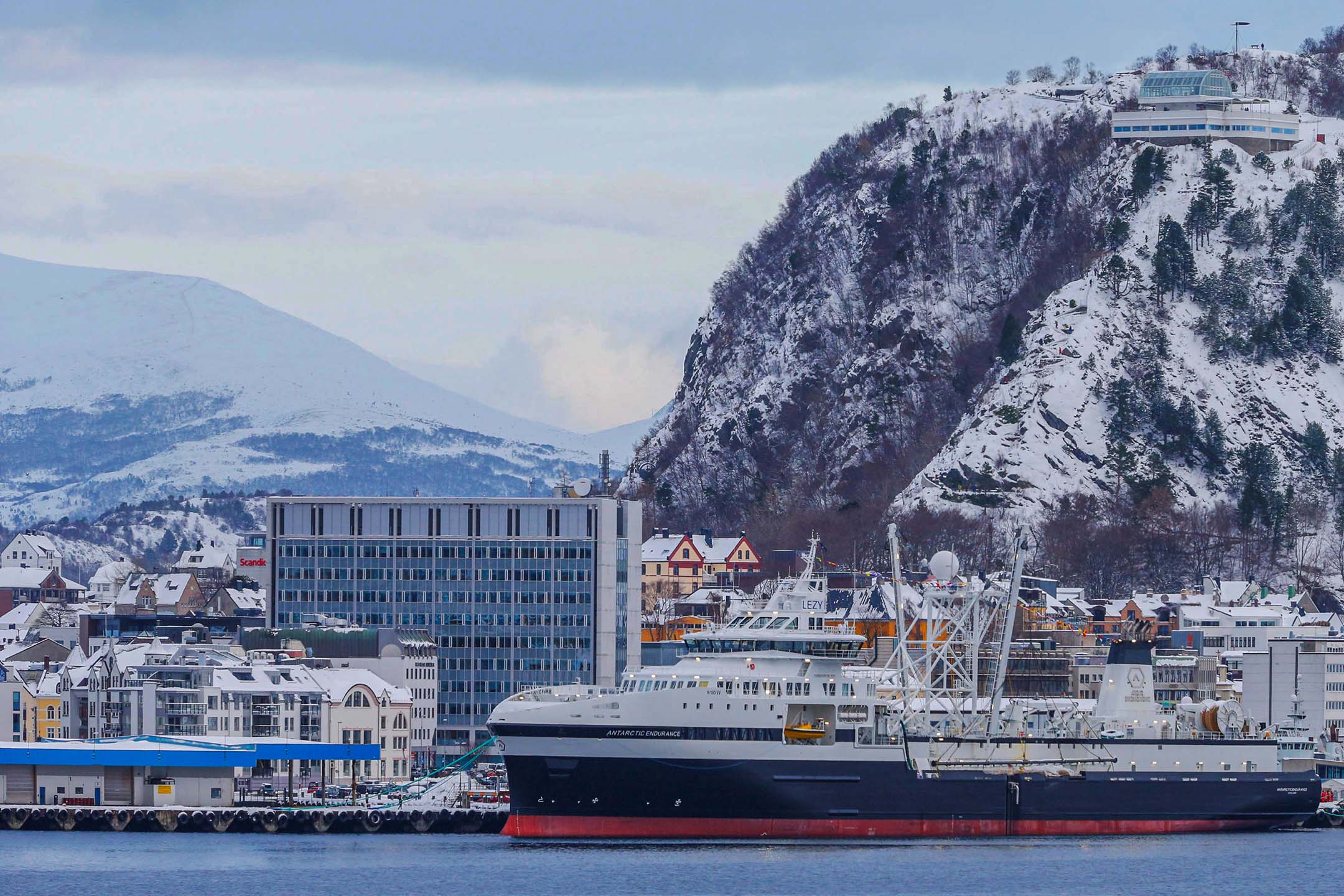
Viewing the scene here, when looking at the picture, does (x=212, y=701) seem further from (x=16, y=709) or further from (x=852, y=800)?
(x=852, y=800)

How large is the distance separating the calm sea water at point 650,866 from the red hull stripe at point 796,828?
105cm

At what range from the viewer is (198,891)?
136000 millimetres

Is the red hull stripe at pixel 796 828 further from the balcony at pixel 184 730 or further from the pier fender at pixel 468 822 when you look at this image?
the balcony at pixel 184 730

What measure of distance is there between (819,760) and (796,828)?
11.1ft

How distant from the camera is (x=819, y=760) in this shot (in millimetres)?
155000

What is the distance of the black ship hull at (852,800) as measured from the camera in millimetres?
152875

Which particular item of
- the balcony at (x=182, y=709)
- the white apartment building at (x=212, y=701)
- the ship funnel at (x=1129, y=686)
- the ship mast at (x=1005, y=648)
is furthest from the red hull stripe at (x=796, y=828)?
the balcony at (x=182, y=709)

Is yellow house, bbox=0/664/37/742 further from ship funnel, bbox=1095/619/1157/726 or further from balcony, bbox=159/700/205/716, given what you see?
ship funnel, bbox=1095/619/1157/726

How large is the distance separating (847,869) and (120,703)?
208ft

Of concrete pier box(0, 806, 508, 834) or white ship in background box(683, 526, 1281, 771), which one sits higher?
white ship in background box(683, 526, 1281, 771)

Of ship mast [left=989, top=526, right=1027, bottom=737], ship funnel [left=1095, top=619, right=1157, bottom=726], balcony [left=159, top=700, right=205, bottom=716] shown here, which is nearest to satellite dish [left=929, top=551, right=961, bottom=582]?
ship mast [left=989, top=526, right=1027, bottom=737]

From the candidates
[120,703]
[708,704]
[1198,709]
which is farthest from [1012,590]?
[120,703]

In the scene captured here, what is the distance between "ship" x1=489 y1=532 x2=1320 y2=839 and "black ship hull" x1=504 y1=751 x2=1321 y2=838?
2.6 inches

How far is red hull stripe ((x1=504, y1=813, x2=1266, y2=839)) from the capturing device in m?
154
